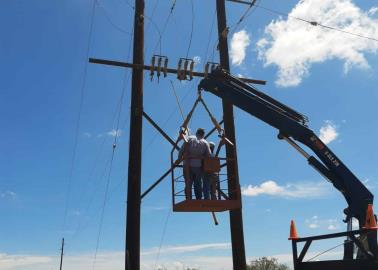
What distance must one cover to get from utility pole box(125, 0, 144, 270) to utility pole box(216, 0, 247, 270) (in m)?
2.28

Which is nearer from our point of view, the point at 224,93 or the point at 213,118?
the point at 213,118

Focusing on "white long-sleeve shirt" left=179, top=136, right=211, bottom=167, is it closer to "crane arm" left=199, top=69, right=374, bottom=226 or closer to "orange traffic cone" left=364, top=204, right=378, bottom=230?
"crane arm" left=199, top=69, right=374, bottom=226

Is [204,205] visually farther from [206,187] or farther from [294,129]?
[294,129]

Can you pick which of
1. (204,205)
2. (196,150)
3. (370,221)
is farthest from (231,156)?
(370,221)

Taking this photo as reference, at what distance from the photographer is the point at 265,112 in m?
10.9

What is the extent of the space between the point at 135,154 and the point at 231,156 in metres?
2.67

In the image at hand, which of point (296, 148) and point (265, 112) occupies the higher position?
point (265, 112)

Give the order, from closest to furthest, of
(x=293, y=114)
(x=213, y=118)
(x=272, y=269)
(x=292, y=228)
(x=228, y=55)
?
(x=292, y=228), (x=213, y=118), (x=293, y=114), (x=228, y=55), (x=272, y=269)

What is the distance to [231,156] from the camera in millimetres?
12625

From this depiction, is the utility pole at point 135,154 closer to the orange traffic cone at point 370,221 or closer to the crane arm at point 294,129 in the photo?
the crane arm at point 294,129

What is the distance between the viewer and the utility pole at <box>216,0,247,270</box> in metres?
12.0

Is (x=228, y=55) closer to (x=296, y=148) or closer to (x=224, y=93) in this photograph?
(x=224, y=93)

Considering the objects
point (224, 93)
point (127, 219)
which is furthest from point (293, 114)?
point (127, 219)

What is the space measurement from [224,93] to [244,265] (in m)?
4.48
